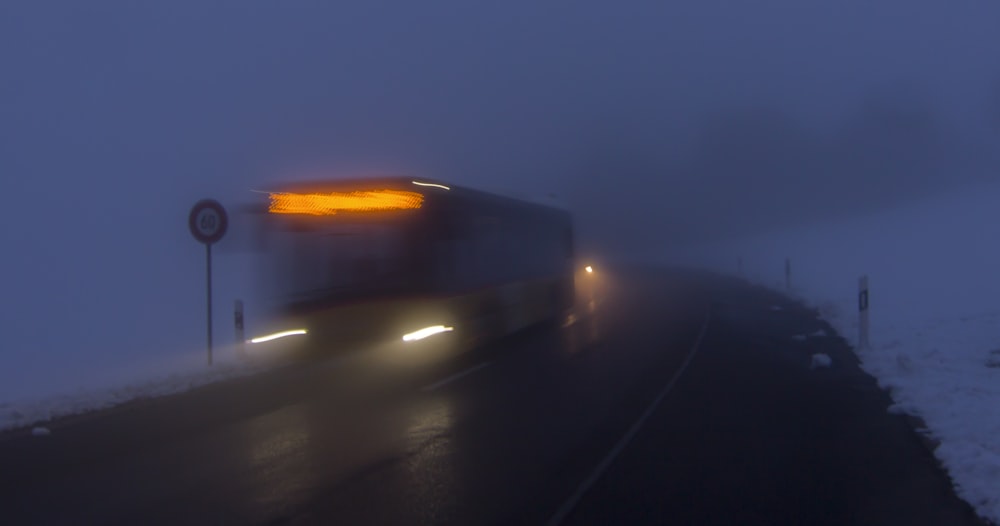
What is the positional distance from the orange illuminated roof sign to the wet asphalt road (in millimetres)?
2684

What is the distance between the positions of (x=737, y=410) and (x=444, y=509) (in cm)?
557

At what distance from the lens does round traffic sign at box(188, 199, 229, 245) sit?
682 inches

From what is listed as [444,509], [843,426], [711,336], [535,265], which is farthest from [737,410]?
[535,265]

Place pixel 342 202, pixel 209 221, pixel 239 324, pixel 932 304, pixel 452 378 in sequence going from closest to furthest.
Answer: pixel 452 378
pixel 342 202
pixel 209 221
pixel 239 324
pixel 932 304

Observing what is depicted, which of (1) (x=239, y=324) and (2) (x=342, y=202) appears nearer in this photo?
(2) (x=342, y=202)

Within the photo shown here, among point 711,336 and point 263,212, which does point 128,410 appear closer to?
point 263,212

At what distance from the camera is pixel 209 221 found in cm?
1736

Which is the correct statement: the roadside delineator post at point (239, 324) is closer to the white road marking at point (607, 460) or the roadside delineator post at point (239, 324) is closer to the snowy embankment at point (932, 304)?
the white road marking at point (607, 460)

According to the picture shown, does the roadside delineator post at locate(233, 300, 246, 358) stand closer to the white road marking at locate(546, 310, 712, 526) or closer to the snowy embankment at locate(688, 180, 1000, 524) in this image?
the white road marking at locate(546, 310, 712, 526)

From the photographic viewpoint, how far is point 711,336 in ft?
71.2

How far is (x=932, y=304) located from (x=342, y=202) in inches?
732

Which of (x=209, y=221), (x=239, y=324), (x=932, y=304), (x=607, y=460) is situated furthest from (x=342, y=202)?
(x=932, y=304)

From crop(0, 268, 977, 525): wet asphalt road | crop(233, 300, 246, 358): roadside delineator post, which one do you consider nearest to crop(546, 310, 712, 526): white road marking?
crop(0, 268, 977, 525): wet asphalt road

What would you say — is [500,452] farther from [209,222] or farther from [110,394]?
[209,222]
